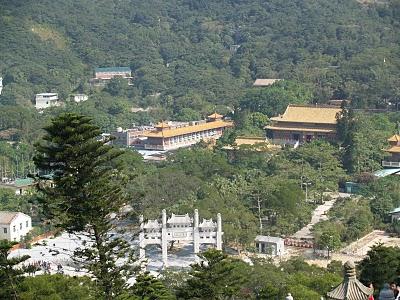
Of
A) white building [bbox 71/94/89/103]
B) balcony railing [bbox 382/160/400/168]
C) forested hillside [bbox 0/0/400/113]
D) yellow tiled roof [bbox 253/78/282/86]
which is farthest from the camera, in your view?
white building [bbox 71/94/89/103]

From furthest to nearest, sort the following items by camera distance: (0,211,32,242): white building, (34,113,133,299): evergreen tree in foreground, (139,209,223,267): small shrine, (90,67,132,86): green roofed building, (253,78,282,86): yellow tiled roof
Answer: (90,67,132,86): green roofed building < (253,78,282,86): yellow tiled roof < (0,211,32,242): white building < (139,209,223,267): small shrine < (34,113,133,299): evergreen tree in foreground

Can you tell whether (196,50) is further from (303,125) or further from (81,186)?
A: (81,186)

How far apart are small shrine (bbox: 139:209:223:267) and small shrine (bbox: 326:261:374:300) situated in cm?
1599

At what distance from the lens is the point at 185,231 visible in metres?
29.3

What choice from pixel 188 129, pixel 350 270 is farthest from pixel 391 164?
pixel 350 270

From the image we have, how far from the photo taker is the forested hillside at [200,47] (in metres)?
63.6

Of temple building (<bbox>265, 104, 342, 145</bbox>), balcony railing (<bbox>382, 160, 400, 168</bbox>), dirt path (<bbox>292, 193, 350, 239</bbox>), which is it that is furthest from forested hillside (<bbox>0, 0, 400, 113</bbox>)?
dirt path (<bbox>292, 193, 350, 239</bbox>)

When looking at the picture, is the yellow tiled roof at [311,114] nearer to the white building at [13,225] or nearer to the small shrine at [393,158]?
the small shrine at [393,158]

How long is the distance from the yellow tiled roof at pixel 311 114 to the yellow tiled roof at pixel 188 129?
237 inches

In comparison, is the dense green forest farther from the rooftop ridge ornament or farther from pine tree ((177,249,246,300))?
the rooftop ridge ornament

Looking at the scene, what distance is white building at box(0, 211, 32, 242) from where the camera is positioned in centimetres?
3253

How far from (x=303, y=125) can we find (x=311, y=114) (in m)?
0.78

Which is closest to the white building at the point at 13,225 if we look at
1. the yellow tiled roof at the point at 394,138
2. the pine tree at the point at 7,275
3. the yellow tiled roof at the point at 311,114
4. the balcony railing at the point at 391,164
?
the pine tree at the point at 7,275

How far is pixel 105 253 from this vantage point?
51.0 ft
